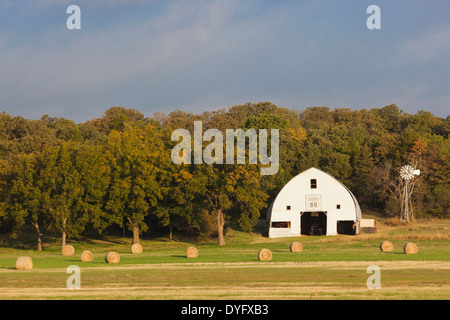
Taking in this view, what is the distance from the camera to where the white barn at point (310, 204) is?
68938 mm

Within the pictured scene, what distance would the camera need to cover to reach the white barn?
68.9 m

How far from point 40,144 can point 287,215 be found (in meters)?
39.6

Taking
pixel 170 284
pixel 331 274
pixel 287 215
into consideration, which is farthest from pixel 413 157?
pixel 170 284

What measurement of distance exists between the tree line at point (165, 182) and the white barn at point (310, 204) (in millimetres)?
4112

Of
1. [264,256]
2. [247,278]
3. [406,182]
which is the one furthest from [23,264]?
[406,182]

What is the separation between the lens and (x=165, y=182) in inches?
2660

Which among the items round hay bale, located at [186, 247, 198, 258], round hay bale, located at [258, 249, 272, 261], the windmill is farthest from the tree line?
round hay bale, located at [258, 249, 272, 261]

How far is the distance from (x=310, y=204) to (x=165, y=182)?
17.7 metres

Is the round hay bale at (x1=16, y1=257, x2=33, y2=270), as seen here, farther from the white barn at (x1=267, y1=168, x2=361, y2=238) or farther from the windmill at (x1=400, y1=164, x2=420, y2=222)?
the windmill at (x1=400, y1=164, x2=420, y2=222)

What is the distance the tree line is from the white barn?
411 centimetres

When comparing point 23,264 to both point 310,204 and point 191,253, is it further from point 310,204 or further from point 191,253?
point 310,204

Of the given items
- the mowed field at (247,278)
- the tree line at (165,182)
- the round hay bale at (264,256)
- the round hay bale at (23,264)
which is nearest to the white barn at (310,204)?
the tree line at (165,182)

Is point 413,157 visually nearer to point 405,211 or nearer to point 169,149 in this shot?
point 405,211
